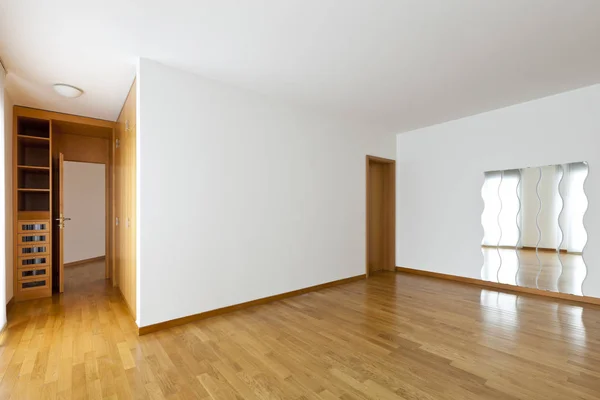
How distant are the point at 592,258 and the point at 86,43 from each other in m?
5.99

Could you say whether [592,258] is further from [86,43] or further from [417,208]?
[86,43]

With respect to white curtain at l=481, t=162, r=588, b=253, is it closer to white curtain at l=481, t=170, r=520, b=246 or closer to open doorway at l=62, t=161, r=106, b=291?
white curtain at l=481, t=170, r=520, b=246

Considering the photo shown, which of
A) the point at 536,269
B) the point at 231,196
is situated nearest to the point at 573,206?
the point at 536,269

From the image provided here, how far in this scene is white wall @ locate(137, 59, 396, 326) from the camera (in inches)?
116

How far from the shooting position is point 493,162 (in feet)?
15.0

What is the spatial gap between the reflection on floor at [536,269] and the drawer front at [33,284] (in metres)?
6.40

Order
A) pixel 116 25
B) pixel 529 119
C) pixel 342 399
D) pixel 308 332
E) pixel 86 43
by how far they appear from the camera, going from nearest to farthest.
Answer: pixel 342 399 → pixel 116 25 → pixel 86 43 → pixel 308 332 → pixel 529 119

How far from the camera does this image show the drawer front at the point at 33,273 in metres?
3.97

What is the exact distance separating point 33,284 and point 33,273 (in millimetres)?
149

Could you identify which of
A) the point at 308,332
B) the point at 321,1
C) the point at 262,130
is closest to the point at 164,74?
Answer: the point at 262,130

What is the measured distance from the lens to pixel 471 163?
480 cm

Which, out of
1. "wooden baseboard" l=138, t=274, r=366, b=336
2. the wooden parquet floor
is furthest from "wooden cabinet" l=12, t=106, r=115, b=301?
"wooden baseboard" l=138, t=274, r=366, b=336

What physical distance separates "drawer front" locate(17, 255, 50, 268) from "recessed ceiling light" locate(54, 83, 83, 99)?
2.24m

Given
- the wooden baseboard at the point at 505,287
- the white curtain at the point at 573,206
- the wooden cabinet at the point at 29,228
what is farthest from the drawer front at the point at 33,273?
the white curtain at the point at 573,206
